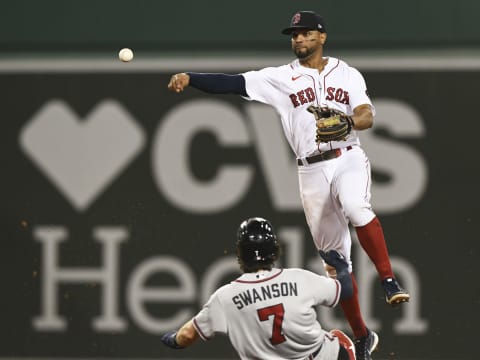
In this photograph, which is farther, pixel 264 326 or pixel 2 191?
pixel 2 191

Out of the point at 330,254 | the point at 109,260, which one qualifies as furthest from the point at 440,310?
the point at 330,254

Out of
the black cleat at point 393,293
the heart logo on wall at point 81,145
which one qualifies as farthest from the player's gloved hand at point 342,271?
the heart logo on wall at point 81,145

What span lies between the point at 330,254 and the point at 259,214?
2.76 metres

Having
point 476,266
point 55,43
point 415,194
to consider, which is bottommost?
point 476,266

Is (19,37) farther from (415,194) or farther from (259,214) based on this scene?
(415,194)

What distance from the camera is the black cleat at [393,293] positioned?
5555 mm

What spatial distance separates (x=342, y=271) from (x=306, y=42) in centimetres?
140

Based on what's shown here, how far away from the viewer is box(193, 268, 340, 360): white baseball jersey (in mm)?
4695

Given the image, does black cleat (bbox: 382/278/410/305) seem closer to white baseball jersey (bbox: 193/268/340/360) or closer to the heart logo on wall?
white baseball jersey (bbox: 193/268/340/360)

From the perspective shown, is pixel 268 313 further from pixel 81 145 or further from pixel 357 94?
pixel 81 145

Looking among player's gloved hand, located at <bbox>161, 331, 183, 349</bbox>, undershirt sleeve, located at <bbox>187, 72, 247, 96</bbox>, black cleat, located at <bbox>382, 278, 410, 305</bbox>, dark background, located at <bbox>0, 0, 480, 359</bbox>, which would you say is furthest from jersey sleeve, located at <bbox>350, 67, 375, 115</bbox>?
dark background, located at <bbox>0, 0, 480, 359</bbox>

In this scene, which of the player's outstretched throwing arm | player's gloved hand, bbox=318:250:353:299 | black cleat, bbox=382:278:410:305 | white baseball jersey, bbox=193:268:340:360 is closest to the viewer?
white baseball jersey, bbox=193:268:340:360

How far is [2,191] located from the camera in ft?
26.6

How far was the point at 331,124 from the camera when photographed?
18.3 ft
